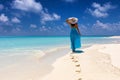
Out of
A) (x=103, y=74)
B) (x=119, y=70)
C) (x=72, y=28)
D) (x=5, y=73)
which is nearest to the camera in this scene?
(x=103, y=74)

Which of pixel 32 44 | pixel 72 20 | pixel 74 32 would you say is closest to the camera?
pixel 72 20

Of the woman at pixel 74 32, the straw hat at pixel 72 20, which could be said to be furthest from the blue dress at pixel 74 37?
the straw hat at pixel 72 20

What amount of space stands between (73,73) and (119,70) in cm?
143

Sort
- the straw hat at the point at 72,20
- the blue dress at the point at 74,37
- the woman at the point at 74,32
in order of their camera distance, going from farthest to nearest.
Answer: the blue dress at the point at 74,37
the woman at the point at 74,32
the straw hat at the point at 72,20

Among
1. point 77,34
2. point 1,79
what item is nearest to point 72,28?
point 77,34

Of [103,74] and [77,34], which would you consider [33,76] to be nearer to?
[103,74]

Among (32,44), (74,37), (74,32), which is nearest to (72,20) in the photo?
(74,32)

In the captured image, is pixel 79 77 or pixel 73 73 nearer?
pixel 79 77

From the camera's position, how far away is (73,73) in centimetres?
582

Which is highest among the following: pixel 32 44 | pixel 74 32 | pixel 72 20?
pixel 72 20

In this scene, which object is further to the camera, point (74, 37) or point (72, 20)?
point (74, 37)

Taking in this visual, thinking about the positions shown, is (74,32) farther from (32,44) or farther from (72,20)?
(32,44)

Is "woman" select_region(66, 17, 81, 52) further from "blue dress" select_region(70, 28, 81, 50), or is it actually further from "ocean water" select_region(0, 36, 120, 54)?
"ocean water" select_region(0, 36, 120, 54)

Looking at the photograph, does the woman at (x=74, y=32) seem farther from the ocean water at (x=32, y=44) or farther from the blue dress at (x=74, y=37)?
the ocean water at (x=32, y=44)
